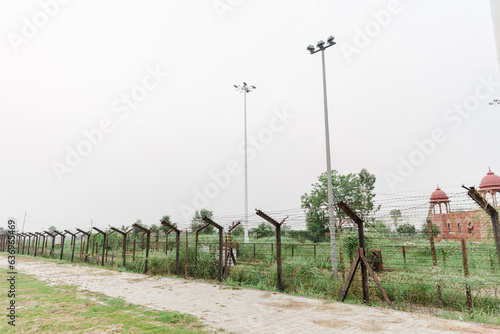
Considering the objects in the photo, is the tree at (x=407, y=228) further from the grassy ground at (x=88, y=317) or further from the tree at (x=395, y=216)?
the grassy ground at (x=88, y=317)

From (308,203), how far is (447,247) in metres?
32.1

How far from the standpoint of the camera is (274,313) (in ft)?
21.2

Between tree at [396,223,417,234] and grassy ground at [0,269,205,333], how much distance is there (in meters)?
4.99

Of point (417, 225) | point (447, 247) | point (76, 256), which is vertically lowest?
point (76, 256)

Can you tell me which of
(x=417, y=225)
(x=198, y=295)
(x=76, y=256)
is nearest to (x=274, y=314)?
(x=198, y=295)

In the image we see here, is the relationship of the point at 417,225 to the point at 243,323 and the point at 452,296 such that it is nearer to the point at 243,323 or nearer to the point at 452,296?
the point at 452,296

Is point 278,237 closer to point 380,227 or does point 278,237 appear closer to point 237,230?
point 380,227

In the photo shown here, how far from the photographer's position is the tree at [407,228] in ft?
23.2

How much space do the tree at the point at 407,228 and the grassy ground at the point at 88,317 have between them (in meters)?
4.99

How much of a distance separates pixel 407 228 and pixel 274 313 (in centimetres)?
372

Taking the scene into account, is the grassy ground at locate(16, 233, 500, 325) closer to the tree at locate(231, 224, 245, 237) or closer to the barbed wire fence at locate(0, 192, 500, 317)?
the barbed wire fence at locate(0, 192, 500, 317)

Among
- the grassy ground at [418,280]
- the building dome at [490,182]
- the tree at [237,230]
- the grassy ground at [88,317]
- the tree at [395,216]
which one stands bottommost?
the grassy ground at [88,317]

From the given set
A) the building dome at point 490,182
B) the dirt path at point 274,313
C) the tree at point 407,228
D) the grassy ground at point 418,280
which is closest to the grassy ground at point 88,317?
the dirt path at point 274,313

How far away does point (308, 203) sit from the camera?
129ft
